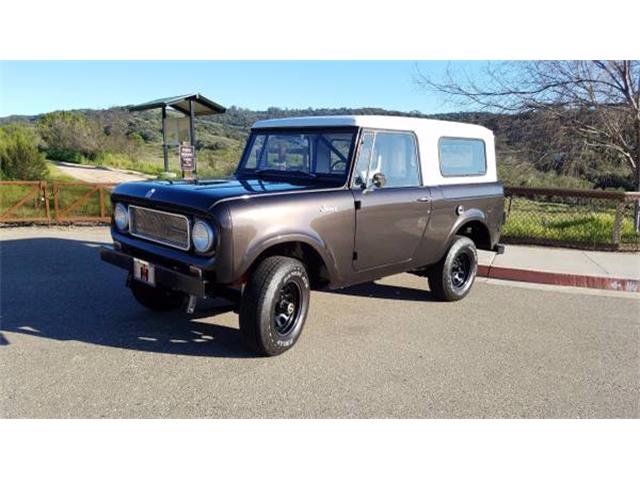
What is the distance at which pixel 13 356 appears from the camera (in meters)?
3.95

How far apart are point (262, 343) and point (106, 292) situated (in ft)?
9.07

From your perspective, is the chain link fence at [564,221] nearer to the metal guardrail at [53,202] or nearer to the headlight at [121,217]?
the headlight at [121,217]

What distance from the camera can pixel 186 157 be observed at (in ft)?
35.2

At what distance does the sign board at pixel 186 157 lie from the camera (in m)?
10.6

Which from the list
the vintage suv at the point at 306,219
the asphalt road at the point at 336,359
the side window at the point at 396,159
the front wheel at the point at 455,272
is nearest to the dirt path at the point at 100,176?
the asphalt road at the point at 336,359

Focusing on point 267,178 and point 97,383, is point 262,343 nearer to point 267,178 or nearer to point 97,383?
point 97,383

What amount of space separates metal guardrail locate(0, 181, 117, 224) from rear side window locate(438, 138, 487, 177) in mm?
7731

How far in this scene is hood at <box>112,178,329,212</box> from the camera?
372 cm

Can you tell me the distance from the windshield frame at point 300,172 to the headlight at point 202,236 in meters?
1.43

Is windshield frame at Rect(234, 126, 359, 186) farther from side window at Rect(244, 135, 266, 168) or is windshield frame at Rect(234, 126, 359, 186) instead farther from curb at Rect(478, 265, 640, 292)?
curb at Rect(478, 265, 640, 292)

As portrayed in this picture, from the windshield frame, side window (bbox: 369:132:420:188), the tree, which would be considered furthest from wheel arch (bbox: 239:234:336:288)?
the tree

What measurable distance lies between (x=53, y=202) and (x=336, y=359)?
9.35 m

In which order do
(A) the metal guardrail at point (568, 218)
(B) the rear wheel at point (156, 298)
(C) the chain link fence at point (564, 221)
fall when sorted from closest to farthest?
(B) the rear wheel at point (156, 298)
(A) the metal guardrail at point (568, 218)
(C) the chain link fence at point (564, 221)

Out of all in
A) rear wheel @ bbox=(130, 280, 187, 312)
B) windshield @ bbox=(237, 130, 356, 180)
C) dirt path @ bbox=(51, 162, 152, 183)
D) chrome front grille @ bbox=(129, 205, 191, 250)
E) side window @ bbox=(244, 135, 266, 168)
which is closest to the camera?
chrome front grille @ bbox=(129, 205, 191, 250)
